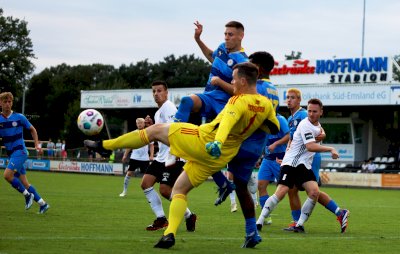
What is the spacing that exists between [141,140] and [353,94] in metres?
45.3

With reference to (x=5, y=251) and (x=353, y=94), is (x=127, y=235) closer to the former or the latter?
(x=5, y=251)

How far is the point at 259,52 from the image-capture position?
446 inches

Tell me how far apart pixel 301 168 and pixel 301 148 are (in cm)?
34

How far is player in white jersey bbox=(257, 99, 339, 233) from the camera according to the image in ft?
42.9

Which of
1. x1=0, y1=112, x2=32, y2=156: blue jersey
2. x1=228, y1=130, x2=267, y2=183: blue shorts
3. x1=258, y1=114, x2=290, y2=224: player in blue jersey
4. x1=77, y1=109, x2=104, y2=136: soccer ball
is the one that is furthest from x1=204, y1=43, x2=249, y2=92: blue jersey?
x1=0, y1=112, x2=32, y2=156: blue jersey

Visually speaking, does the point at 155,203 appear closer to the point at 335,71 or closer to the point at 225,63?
the point at 225,63

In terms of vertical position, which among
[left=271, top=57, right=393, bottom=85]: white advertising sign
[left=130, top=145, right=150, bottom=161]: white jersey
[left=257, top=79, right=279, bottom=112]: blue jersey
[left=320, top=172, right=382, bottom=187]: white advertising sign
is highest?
[left=271, top=57, right=393, bottom=85]: white advertising sign

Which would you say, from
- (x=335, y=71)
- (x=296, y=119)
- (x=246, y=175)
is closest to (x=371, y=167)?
(x=335, y=71)

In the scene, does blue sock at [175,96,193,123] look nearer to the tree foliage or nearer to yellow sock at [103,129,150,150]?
yellow sock at [103,129,150,150]

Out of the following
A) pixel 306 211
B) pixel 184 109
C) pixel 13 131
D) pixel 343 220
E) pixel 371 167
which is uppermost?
pixel 184 109

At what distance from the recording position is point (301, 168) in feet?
43.5

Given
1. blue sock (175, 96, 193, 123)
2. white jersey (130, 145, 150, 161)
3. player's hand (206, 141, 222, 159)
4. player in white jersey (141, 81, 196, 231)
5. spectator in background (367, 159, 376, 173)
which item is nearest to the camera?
player's hand (206, 141, 222, 159)

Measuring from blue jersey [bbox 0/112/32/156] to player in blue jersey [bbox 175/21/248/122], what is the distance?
6.00 metres

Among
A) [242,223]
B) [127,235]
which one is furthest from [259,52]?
[242,223]
